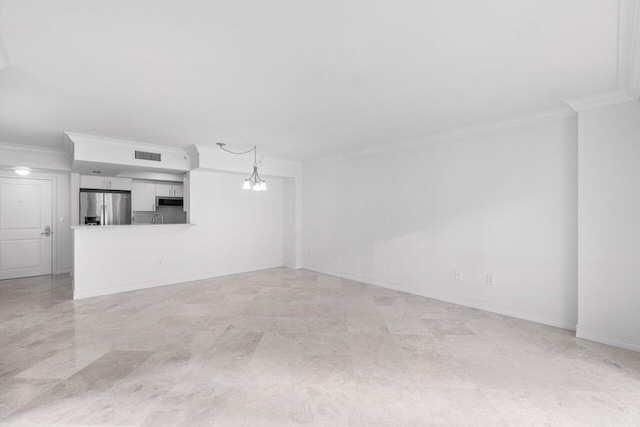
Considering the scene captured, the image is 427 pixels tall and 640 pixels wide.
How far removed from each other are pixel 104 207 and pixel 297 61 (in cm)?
639

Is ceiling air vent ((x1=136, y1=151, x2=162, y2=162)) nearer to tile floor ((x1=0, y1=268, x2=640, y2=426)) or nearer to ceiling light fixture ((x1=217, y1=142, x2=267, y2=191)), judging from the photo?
ceiling light fixture ((x1=217, y1=142, x2=267, y2=191))

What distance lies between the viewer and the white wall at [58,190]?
5.64 metres

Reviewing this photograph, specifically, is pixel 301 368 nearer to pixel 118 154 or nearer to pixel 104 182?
pixel 118 154

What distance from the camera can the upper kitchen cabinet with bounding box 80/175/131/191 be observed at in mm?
6430

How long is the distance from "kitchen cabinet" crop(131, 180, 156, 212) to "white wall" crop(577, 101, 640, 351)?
7990 millimetres

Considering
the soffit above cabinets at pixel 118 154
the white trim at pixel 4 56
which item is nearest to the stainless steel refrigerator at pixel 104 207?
the soffit above cabinets at pixel 118 154

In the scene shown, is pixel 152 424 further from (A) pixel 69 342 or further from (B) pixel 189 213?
(B) pixel 189 213

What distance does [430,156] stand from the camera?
4645 mm

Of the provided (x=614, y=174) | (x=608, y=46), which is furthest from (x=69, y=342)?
(x=614, y=174)

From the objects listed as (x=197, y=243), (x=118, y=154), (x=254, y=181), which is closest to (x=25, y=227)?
(x=118, y=154)

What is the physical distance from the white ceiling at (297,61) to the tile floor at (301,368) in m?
2.56

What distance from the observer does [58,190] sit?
20.6 ft

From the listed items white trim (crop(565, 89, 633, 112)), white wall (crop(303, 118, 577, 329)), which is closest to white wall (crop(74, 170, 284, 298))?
white wall (crop(303, 118, 577, 329))

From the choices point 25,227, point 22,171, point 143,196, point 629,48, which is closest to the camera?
point 629,48
